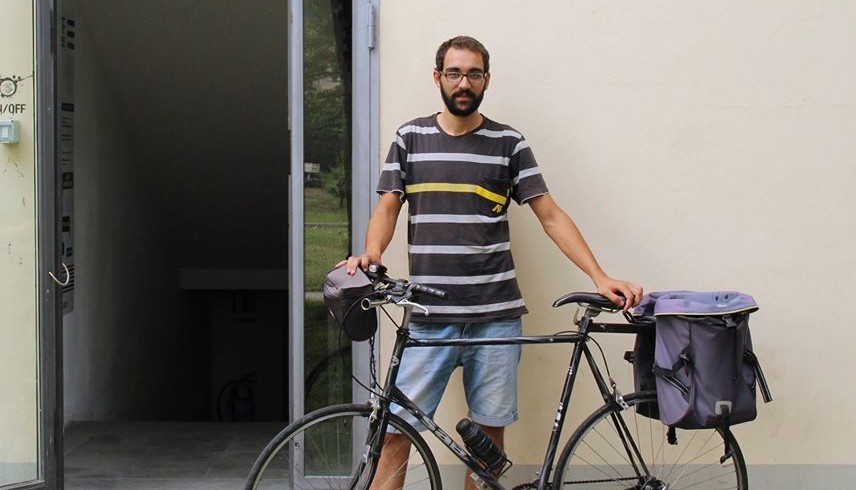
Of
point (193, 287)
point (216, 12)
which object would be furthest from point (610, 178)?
point (193, 287)

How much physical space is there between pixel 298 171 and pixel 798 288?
6.78ft

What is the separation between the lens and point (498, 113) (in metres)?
3.99

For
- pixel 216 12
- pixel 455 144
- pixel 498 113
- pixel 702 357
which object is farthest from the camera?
pixel 216 12

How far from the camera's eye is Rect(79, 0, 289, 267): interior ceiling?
657 centimetres

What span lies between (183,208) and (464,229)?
5.67m

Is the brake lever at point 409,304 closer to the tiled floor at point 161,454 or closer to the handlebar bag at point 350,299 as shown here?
the handlebar bag at point 350,299

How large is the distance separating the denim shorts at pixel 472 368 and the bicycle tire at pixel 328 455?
0.21 m

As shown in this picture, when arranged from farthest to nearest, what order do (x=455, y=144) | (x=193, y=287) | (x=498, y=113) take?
(x=193, y=287)
(x=498, y=113)
(x=455, y=144)

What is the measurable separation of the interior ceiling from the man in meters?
3.37

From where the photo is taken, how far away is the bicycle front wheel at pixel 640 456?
11.2 feet

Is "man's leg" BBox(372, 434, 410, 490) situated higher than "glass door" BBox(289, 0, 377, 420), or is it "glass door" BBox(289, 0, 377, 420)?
"glass door" BBox(289, 0, 377, 420)

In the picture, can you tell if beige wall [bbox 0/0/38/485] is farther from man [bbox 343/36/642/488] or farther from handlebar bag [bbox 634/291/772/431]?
handlebar bag [bbox 634/291/772/431]

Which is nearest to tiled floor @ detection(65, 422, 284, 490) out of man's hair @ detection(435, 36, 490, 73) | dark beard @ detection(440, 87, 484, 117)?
dark beard @ detection(440, 87, 484, 117)

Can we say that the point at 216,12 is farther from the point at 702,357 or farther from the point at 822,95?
the point at 702,357
